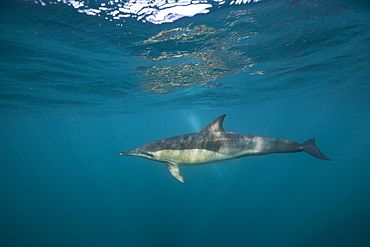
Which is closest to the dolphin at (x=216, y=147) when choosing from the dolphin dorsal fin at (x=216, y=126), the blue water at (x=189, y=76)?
the dolphin dorsal fin at (x=216, y=126)

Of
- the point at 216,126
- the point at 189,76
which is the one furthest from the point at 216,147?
the point at 189,76

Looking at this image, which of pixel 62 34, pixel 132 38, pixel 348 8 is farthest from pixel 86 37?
pixel 348 8

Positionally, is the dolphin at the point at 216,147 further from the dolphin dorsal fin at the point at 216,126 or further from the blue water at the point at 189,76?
the blue water at the point at 189,76

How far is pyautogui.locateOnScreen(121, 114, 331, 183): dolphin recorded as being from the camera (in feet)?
12.7

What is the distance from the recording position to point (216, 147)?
4078 mm

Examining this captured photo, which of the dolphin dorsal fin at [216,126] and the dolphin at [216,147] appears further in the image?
the dolphin dorsal fin at [216,126]

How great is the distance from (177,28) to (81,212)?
79.2 feet

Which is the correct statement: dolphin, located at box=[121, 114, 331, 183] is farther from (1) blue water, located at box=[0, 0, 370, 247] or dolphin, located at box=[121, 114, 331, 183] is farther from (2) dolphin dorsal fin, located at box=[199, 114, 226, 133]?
(1) blue water, located at box=[0, 0, 370, 247]

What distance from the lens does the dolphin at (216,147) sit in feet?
12.7

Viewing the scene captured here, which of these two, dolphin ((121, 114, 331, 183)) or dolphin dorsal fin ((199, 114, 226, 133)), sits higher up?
dolphin dorsal fin ((199, 114, 226, 133))

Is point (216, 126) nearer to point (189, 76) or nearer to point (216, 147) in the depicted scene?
point (216, 147)

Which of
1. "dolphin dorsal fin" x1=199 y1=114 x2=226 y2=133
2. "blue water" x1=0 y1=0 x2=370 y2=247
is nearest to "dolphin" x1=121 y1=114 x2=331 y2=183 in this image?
"dolphin dorsal fin" x1=199 y1=114 x2=226 y2=133

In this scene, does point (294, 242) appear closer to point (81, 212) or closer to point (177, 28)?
point (177, 28)

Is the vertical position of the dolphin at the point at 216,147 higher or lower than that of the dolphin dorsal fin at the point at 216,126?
lower
